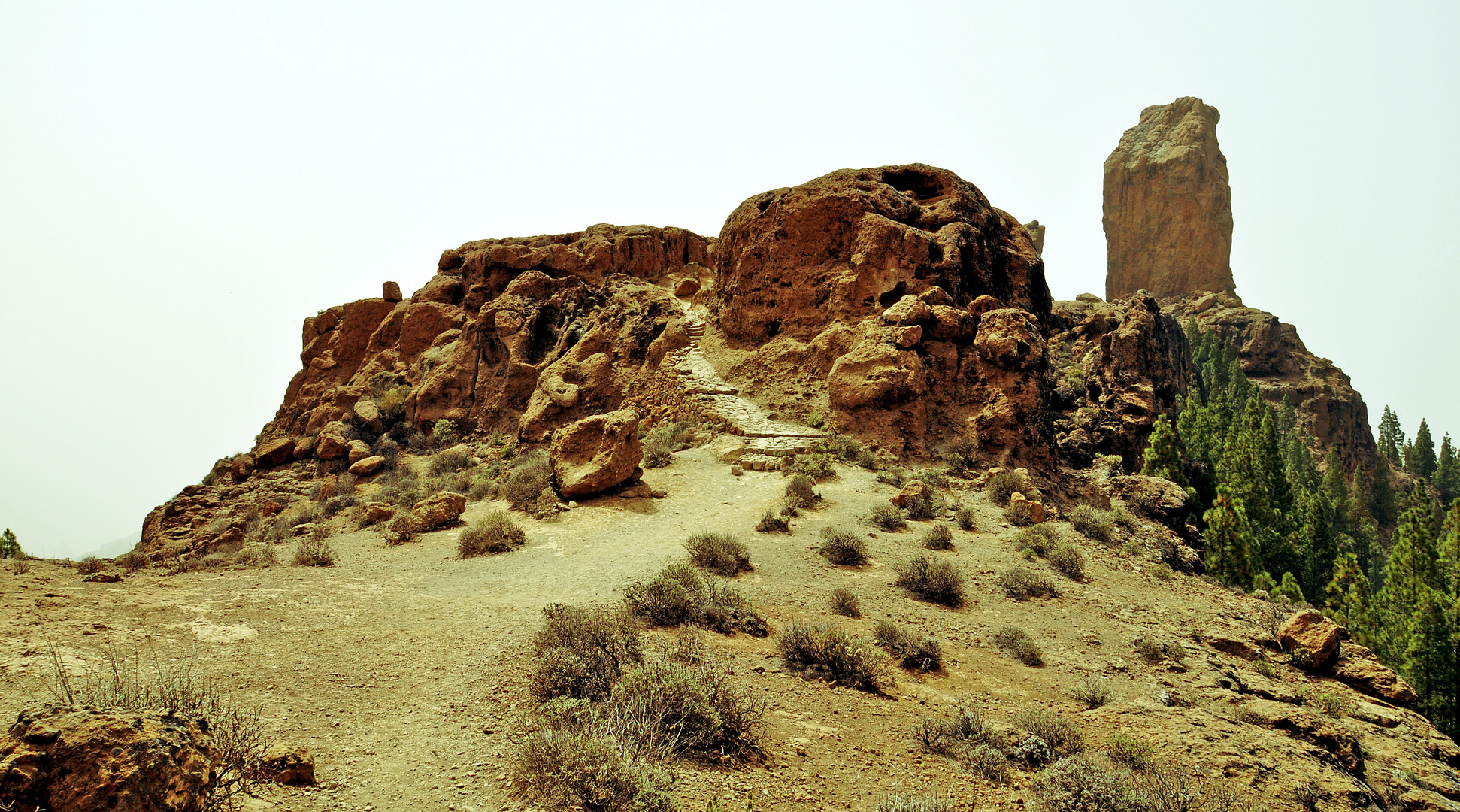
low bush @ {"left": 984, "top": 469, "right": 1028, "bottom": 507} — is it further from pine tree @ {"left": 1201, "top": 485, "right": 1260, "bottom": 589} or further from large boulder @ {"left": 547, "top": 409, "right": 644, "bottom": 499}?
pine tree @ {"left": 1201, "top": 485, "right": 1260, "bottom": 589}

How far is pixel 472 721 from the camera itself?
4.49 metres

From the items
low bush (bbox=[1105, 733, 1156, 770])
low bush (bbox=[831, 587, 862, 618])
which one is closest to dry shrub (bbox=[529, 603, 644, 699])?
low bush (bbox=[831, 587, 862, 618])

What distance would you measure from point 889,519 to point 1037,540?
7.65 feet

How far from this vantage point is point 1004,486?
510 inches

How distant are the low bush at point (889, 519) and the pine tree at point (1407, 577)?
16.2 metres

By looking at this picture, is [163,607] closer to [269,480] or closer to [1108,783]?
[1108,783]

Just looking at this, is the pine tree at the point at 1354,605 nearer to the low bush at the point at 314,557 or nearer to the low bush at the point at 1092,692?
the low bush at the point at 1092,692

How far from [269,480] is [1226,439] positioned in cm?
4038

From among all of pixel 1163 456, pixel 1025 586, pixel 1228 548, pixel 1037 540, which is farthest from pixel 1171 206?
pixel 1025 586

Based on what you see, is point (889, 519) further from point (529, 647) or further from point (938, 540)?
point (529, 647)

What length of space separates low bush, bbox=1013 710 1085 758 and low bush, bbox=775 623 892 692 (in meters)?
1.21

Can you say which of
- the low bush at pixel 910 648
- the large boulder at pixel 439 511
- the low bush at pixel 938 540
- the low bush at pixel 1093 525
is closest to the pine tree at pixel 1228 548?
the low bush at pixel 1093 525

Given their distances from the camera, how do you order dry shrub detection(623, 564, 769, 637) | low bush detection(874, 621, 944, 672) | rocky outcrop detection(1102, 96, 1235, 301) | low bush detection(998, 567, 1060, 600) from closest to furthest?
low bush detection(874, 621, 944, 672) < dry shrub detection(623, 564, 769, 637) < low bush detection(998, 567, 1060, 600) < rocky outcrop detection(1102, 96, 1235, 301)

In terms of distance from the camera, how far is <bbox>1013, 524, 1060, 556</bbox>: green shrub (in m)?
10.5
